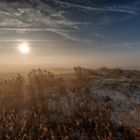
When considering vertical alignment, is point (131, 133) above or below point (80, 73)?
below

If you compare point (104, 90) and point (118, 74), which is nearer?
point (104, 90)

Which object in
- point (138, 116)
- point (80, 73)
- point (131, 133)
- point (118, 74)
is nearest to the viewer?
point (131, 133)

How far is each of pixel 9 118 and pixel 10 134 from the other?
0.54m

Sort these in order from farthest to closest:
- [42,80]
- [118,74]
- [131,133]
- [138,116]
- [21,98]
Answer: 1. [118,74]
2. [42,80]
3. [21,98]
4. [138,116]
5. [131,133]

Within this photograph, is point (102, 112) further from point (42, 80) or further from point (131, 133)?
point (42, 80)

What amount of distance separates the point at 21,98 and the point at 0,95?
2.70ft

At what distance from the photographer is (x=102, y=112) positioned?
799 cm

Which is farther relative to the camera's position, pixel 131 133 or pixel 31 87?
pixel 31 87

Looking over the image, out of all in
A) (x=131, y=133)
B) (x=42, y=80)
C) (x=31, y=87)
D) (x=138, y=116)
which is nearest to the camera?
(x=131, y=133)

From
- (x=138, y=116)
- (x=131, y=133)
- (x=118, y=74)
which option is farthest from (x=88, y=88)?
(x=118, y=74)

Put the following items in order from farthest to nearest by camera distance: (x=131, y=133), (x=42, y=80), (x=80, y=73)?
(x=80, y=73)
(x=42, y=80)
(x=131, y=133)

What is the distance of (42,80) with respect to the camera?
12.5 m

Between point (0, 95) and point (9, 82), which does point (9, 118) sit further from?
point (9, 82)

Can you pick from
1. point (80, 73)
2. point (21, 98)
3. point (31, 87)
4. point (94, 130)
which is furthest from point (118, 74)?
point (94, 130)
